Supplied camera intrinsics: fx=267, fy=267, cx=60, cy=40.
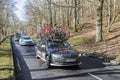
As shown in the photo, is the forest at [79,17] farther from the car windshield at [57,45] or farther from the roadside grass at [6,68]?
the roadside grass at [6,68]

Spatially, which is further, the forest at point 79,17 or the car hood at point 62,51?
the forest at point 79,17

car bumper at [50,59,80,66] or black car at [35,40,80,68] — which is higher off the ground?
black car at [35,40,80,68]

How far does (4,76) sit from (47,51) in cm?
494

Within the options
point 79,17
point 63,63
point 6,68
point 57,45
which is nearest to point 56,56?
point 63,63

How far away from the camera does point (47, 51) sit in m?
15.6

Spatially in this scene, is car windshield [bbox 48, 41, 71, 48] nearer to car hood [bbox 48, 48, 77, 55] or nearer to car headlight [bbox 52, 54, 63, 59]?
car hood [bbox 48, 48, 77, 55]

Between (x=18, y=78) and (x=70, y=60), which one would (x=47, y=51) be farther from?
(x=18, y=78)

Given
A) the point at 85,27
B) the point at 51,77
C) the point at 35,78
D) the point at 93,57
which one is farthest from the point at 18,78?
the point at 85,27

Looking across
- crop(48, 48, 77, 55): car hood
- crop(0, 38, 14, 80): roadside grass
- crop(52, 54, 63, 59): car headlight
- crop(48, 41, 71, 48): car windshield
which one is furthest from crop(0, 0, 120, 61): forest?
crop(0, 38, 14, 80): roadside grass

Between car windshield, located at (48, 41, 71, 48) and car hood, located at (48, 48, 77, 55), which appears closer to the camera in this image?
car hood, located at (48, 48, 77, 55)

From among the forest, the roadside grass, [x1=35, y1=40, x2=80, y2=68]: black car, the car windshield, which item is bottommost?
the roadside grass

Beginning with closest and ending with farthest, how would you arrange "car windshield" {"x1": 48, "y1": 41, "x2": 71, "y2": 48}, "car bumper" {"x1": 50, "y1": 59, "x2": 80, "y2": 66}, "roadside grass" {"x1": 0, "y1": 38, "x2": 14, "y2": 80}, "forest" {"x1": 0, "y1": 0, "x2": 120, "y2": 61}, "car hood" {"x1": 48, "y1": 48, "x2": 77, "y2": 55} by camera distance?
"roadside grass" {"x1": 0, "y1": 38, "x2": 14, "y2": 80} < "car bumper" {"x1": 50, "y1": 59, "x2": 80, "y2": 66} < "car hood" {"x1": 48, "y1": 48, "x2": 77, "y2": 55} < "car windshield" {"x1": 48, "y1": 41, "x2": 71, "y2": 48} < "forest" {"x1": 0, "y1": 0, "x2": 120, "y2": 61}

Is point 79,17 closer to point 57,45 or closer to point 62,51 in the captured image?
point 57,45

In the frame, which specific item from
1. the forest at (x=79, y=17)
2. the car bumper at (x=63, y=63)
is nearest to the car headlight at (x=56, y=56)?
the car bumper at (x=63, y=63)
